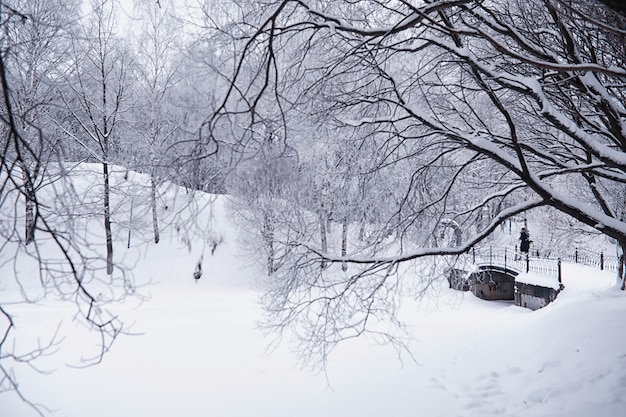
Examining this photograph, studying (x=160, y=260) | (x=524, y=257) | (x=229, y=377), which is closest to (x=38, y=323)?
(x=229, y=377)

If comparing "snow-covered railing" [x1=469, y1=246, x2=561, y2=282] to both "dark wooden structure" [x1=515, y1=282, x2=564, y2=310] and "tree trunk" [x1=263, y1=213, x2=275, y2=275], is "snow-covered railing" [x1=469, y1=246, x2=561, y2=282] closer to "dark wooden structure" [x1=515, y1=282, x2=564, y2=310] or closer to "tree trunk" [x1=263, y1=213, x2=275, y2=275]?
"dark wooden structure" [x1=515, y1=282, x2=564, y2=310]

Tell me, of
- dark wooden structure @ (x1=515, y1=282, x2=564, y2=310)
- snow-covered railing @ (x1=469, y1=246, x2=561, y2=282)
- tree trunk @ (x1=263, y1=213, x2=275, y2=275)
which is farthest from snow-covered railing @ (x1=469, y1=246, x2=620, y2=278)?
tree trunk @ (x1=263, y1=213, x2=275, y2=275)

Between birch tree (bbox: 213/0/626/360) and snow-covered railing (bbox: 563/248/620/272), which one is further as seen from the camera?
snow-covered railing (bbox: 563/248/620/272)

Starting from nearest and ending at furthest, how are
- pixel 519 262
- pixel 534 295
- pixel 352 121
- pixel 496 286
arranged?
pixel 352 121 → pixel 534 295 → pixel 519 262 → pixel 496 286

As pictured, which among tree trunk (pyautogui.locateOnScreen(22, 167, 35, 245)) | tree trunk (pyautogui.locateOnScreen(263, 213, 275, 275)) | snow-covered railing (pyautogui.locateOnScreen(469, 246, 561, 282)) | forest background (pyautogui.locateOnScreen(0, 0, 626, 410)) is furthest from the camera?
snow-covered railing (pyautogui.locateOnScreen(469, 246, 561, 282))

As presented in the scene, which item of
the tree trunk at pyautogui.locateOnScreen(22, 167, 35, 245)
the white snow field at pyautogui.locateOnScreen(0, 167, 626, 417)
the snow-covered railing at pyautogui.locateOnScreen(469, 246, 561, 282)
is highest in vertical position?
the tree trunk at pyautogui.locateOnScreen(22, 167, 35, 245)

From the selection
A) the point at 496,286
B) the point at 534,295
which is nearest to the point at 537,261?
the point at 534,295

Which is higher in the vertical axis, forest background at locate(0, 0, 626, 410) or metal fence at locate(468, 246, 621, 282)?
forest background at locate(0, 0, 626, 410)

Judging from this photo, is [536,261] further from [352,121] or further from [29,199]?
[29,199]

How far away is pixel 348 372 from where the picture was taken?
359 inches

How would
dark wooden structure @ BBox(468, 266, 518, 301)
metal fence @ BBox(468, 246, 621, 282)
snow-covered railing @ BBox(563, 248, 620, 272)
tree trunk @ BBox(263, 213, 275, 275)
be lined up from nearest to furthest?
tree trunk @ BBox(263, 213, 275, 275)
metal fence @ BBox(468, 246, 621, 282)
snow-covered railing @ BBox(563, 248, 620, 272)
dark wooden structure @ BBox(468, 266, 518, 301)

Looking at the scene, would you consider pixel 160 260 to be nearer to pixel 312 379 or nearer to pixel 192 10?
pixel 312 379

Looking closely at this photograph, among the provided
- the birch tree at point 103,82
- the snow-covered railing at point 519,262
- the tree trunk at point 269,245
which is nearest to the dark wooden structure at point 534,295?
the snow-covered railing at point 519,262

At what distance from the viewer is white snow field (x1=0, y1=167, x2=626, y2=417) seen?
21.6ft
